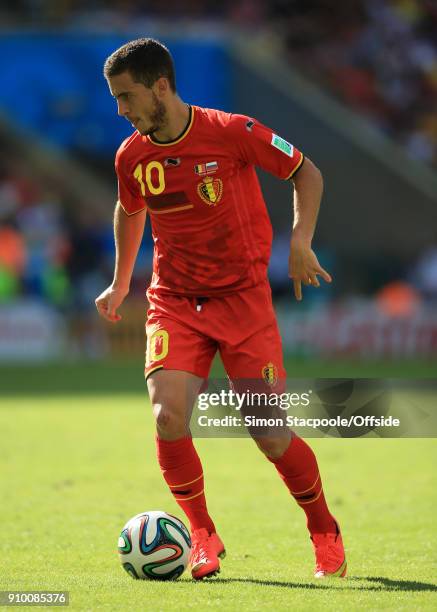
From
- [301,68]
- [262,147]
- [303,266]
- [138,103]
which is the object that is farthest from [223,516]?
[301,68]

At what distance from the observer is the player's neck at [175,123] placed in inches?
212

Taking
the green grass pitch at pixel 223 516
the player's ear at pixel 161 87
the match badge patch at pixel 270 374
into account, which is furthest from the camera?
the match badge patch at pixel 270 374

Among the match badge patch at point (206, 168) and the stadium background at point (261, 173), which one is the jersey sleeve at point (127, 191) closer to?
the match badge patch at point (206, 168)

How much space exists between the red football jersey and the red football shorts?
66 mm

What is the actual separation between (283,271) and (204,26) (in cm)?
493

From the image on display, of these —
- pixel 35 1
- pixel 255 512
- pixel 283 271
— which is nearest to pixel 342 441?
pixel 255 512

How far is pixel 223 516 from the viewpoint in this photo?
7.18 metres

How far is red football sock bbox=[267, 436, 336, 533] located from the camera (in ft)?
17.8

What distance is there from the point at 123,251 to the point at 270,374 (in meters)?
1.00

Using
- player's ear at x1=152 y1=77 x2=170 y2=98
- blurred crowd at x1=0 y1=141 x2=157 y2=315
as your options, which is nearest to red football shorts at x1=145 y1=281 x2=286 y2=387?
player's ear at x1=152 y1=77 x2=170 y2=98

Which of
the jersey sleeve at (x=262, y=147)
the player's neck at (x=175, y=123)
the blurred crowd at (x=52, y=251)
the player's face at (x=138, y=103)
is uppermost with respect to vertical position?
the player's face at (x=138, y=103)

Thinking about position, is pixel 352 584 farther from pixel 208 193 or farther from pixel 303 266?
pixel 208 193

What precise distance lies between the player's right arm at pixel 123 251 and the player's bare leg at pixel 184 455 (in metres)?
0.60
